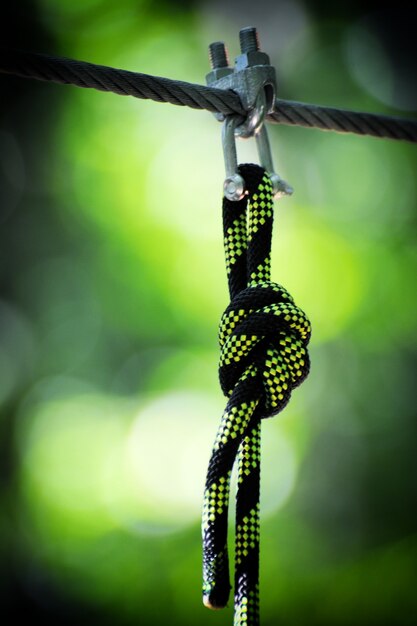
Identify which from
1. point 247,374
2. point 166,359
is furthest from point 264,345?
point 166,359

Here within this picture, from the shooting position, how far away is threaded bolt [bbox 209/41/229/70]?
1.69 ft

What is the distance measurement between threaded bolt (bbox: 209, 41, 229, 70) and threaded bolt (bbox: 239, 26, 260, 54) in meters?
0.02

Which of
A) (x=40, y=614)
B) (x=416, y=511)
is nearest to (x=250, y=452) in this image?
(x=40, y=614)

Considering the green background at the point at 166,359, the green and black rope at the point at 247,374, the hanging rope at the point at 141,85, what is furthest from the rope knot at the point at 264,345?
the green background at the point at 166,359

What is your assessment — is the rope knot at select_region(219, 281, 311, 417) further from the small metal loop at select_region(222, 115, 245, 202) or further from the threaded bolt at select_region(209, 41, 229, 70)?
the threaded bolt at select_region(209, 41, 229, 70)

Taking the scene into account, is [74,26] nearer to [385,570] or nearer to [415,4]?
[415,4]

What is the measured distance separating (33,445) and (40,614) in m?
0.57

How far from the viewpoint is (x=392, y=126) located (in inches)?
24.0

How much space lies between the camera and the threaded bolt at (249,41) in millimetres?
499

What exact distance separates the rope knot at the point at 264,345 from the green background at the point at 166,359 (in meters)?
2.03

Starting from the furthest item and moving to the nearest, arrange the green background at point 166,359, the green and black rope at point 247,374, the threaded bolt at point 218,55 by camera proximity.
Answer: the green background at point 166,359 < the threaded bolt at point 218,55 < the green and black rope at point 247,374

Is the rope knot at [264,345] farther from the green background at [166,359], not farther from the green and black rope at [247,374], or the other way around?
the green background at [166,359]

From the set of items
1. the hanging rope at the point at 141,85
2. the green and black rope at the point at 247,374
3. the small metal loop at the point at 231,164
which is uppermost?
the hanging rope at the point at 141,85

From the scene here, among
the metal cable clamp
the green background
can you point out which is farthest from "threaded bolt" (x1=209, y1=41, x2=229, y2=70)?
the green background
